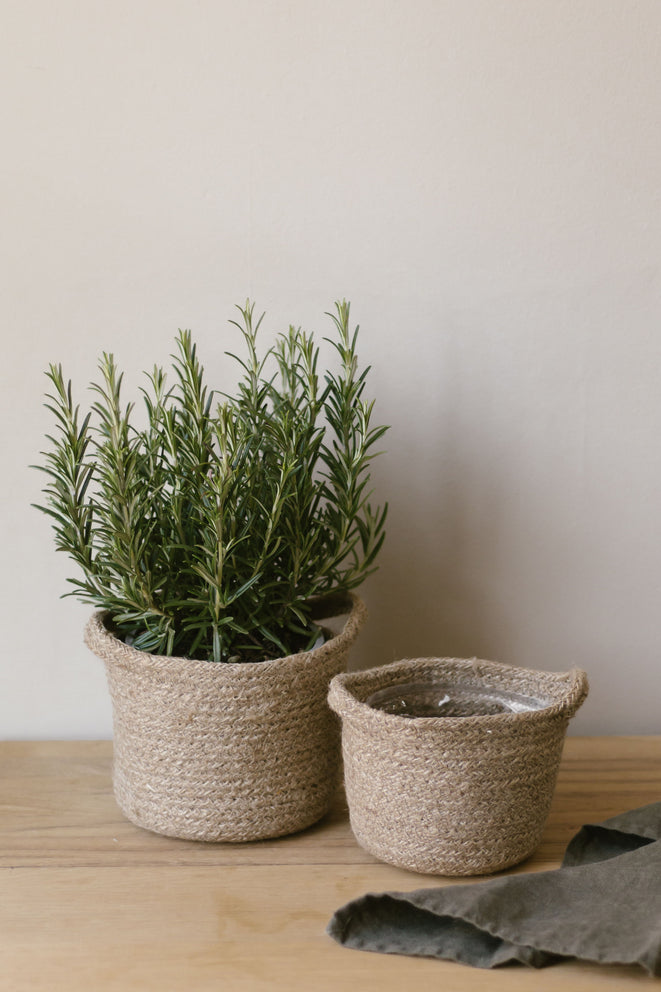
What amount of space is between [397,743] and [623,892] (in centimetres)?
20

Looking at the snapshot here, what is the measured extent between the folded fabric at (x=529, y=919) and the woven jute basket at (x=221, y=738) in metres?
0.16

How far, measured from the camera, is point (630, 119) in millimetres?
1007

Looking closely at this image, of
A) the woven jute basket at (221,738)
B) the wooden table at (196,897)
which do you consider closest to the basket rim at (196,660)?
the woven jute basket at (221,738)

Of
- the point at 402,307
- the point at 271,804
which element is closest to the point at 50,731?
the point at 271,804

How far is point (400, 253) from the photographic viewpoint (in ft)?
3.34

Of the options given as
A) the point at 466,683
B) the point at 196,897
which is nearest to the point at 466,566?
the point at 466,683

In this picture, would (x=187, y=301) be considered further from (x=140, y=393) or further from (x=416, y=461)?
(x=416, y=461)

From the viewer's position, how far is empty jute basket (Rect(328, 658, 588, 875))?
758 mm

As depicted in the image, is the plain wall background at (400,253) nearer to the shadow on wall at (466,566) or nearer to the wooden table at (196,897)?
the shadow on wall at (466,566)

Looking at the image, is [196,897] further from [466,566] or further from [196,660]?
[466,566]

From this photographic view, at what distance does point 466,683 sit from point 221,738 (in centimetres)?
24

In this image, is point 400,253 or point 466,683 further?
point 400,253

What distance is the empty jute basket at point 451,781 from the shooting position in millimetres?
758

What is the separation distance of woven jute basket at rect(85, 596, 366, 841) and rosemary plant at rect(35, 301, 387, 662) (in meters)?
0.04
